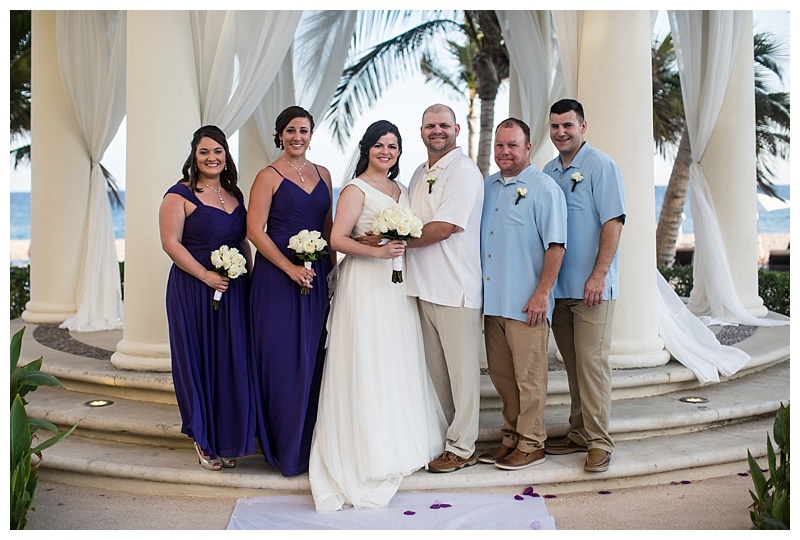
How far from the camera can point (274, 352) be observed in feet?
15.0

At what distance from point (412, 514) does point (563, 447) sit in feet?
3.92

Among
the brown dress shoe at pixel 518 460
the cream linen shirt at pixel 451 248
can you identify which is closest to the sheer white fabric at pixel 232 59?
the cream linen shirt at pixel 451 248

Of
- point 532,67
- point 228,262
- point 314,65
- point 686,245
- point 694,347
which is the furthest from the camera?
point 686,245

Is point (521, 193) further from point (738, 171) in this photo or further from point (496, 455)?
point (738, 171)

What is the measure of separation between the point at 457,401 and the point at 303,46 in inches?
195

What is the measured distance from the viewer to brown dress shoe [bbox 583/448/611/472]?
4.58m

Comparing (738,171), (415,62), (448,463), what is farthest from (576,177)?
(415,62)

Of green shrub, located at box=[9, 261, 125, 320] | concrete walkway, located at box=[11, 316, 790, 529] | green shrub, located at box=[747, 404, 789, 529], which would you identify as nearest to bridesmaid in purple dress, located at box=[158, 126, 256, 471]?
concrete walkway, located at box=[11, 316, 790, 529]

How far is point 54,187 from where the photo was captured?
9.04m

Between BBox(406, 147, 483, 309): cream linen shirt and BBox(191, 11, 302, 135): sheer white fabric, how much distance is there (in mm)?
2331

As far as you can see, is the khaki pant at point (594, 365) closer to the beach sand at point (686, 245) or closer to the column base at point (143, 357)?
the column base at point (143, 357)

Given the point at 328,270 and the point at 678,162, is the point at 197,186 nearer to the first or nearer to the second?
the point at 328,270

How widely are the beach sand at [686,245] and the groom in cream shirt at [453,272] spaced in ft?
123

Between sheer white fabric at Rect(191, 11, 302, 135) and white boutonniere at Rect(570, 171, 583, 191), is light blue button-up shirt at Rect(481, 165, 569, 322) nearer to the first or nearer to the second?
white boutonniere at Rect(570, 171, 583, 191)
